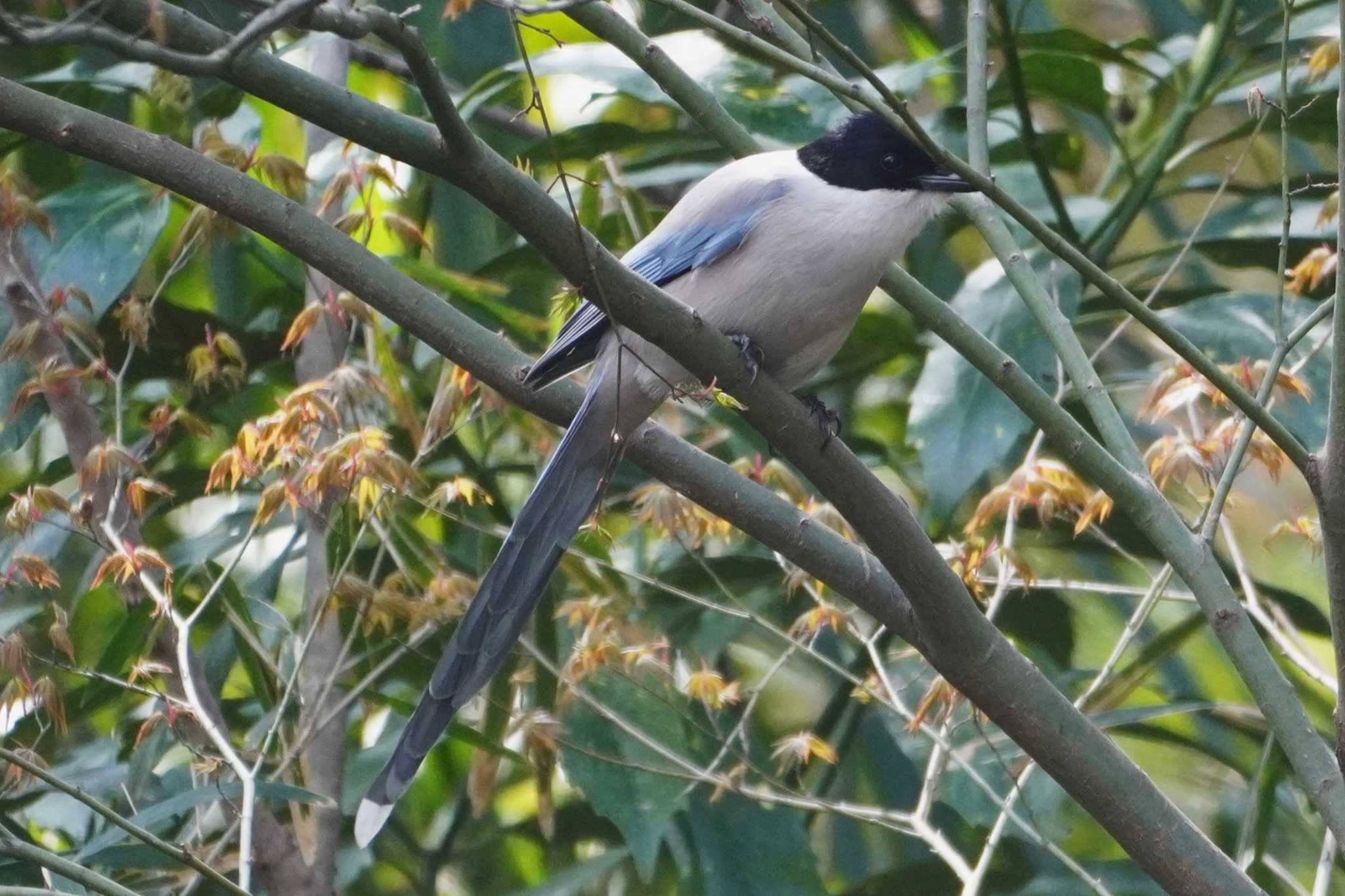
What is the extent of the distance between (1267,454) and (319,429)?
2.11 metres

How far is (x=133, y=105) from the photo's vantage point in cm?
504

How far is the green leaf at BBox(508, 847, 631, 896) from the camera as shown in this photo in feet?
14.8

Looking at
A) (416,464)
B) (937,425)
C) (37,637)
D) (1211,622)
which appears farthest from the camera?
(37,637)

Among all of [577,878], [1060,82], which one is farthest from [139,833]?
[1060,82]

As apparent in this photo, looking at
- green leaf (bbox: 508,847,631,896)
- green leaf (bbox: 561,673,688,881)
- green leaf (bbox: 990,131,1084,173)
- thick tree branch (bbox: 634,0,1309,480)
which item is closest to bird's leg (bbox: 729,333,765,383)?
thick tree branch (bbox: 634,0,1309,480)

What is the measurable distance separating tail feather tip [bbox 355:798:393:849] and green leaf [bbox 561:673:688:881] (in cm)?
60

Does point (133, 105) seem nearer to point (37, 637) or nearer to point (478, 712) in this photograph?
point (37, 637)

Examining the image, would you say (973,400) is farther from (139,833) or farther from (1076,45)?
(139,833)

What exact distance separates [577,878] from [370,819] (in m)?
1.59

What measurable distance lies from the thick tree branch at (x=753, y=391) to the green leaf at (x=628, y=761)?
3.57ft

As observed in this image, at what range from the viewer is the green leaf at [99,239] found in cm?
399

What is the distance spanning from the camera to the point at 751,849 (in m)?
4.21

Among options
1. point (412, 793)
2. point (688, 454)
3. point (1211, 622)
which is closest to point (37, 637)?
point (412, 793)

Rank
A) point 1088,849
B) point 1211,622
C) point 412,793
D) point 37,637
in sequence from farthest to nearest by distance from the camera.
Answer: point 1088,849 < point 412,793 < point 37,637 < point 1211,622
